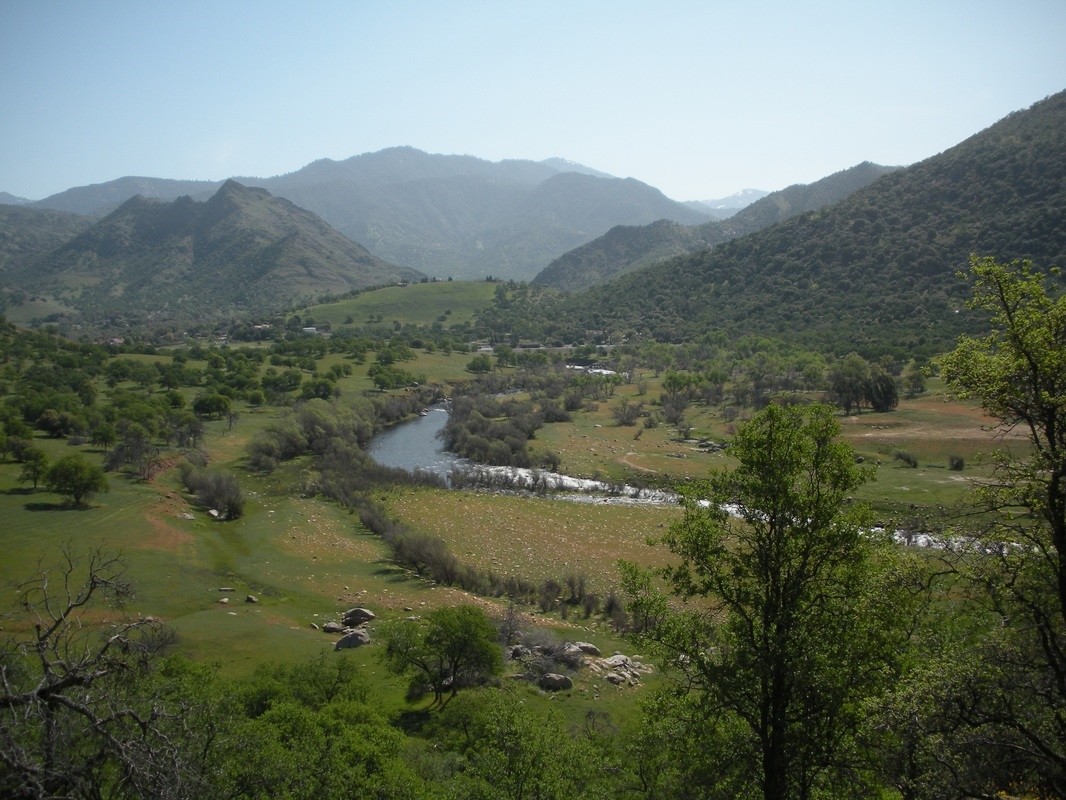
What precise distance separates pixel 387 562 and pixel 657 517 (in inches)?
873

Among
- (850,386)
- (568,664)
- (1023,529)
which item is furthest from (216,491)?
(850,386)

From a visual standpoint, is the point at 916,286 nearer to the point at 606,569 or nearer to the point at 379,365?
the point at 379,365

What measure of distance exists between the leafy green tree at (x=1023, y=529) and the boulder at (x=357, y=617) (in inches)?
1123

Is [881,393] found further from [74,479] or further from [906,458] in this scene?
[74,479]

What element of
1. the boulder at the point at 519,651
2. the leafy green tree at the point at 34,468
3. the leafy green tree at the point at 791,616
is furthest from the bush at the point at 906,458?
the leafy green tree at the point at 34,468

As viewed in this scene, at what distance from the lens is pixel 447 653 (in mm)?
24953

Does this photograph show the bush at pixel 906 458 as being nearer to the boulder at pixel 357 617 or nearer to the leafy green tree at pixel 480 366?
the boulder at pixel 357 617

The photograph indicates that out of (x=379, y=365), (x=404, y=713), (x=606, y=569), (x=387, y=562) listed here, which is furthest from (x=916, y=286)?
(x=404, y=713)

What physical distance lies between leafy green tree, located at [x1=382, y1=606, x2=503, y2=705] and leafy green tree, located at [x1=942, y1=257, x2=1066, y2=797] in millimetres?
18026

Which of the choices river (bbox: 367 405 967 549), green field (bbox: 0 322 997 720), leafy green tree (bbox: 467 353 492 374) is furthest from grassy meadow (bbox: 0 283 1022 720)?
leafy green tree (bbox: 467 353 492 374)

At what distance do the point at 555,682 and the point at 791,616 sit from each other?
17899 mm

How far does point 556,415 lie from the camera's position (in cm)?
9288

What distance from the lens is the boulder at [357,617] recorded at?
108ft

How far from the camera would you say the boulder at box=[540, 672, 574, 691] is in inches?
1035
